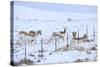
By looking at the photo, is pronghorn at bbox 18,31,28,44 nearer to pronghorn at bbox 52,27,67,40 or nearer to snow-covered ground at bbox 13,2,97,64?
snow-covered ground at bbox 13,2,97,64

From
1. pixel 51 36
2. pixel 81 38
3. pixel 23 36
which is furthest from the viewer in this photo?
pixel 81 38

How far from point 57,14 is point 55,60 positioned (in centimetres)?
46

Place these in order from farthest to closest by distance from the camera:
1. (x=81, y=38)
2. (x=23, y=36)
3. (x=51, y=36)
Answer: (x=81, y=38) < (x=51, y=36) < (x=23, y=36)

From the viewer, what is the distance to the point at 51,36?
2018mm

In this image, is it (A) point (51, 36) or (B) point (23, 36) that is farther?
(A) point (51, 36)

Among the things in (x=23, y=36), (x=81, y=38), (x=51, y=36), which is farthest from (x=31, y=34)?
(x=81, y=38)

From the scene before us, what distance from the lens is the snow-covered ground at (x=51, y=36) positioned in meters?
1.90

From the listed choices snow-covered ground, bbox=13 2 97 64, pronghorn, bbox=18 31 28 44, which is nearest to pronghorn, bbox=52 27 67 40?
snow-covered ground, bbox=13 2 97 64

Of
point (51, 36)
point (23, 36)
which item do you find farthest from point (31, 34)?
point (51, 36)

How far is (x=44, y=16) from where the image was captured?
2.00m

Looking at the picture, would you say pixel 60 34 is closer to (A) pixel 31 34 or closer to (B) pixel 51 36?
(B) pixel 51 36

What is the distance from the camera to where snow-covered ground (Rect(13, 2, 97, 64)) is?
1902 millimetres
